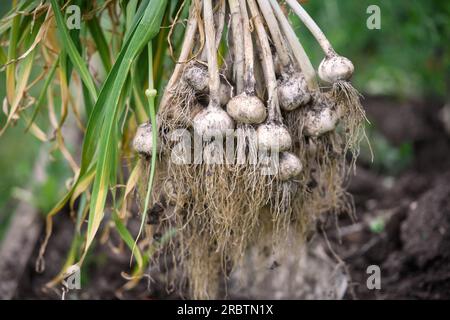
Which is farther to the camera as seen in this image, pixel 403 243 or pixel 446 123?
pixel 446 123

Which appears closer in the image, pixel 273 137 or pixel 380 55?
pixel 273 137

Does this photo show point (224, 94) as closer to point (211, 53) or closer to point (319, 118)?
point (211, 53)

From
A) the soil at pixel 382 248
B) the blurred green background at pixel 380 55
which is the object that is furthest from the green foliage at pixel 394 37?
the soil at pixel 382 248

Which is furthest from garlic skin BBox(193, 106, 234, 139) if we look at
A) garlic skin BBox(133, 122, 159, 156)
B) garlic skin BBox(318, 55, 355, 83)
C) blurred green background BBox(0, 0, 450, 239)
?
blurred green background BBox(0, 0, 450, 239)

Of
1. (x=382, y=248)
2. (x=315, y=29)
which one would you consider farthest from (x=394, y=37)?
(x=315, y=29)

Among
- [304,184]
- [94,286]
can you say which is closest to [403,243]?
[304,184]

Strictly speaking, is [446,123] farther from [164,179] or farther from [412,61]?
[164,179]
